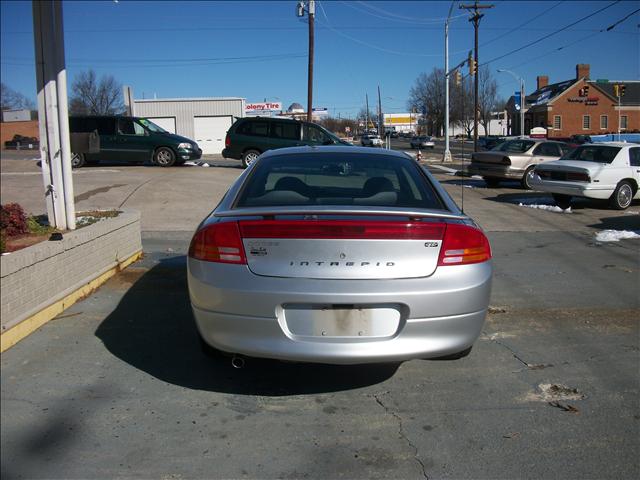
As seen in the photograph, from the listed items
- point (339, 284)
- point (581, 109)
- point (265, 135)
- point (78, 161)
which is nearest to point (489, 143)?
point (265, 135)

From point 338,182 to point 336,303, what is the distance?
1.67 metres

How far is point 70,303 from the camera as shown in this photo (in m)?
5.18

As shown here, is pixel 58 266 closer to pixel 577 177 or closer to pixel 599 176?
pixel 577 177

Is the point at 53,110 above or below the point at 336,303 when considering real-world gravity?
above

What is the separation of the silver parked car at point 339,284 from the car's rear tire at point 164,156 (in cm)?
1554

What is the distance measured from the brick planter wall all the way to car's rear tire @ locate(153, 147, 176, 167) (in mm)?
12004

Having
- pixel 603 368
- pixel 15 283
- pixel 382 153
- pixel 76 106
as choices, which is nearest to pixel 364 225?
pixel 382 153

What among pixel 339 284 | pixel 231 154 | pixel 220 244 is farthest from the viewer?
pixel 231 154

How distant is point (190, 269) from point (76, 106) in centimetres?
3890

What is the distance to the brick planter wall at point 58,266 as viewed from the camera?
4184mm

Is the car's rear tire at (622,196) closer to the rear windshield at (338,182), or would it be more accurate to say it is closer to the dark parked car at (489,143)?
the rear windshield at (338,182)

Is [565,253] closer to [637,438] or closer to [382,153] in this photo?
[382,153]

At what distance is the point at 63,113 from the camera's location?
607 cm

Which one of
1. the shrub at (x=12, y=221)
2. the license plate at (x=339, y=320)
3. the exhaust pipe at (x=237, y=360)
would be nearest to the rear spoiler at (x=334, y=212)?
the license plate at (x=339, y=320)
